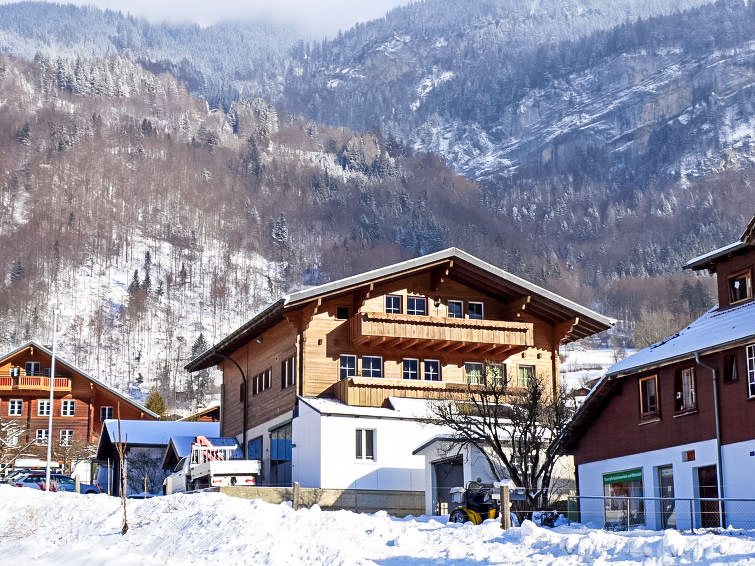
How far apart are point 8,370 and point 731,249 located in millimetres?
68143

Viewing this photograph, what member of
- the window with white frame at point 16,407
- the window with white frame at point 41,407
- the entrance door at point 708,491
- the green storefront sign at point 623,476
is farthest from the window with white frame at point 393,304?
the window with white frame at point 16,407

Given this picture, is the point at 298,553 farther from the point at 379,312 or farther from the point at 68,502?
the point at 379,312

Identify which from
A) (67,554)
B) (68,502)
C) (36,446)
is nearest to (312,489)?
(68,502)

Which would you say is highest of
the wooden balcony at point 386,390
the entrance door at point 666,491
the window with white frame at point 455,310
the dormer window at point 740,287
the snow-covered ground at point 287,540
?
the window with white frame at point 455,310

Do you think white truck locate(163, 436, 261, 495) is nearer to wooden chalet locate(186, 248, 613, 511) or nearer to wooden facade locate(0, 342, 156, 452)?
wooden chalet locate(186, 248, 613, 511)

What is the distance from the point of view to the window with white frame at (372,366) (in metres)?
49.8

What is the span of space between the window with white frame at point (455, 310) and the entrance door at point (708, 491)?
68.0ft

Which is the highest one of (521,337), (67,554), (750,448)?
(521,337)

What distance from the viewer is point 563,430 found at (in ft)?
128

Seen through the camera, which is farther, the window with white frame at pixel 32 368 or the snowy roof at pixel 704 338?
the window with white frame at pixel 32 368

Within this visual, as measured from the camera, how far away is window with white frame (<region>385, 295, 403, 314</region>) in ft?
167

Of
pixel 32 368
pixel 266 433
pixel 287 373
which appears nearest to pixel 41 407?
pixel 32 368

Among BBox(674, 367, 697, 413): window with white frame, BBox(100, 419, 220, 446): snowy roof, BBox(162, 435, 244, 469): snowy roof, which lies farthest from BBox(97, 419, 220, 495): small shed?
BBox(674, 367, 697, 413): window with white frame

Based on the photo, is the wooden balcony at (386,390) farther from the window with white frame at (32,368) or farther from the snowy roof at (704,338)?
the window with white frame at (32,368)
